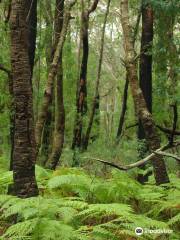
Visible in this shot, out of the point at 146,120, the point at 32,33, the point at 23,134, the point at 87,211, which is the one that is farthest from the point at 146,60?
the point at 87,211

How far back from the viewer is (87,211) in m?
5.39

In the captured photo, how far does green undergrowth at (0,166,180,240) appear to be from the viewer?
4.87 meters

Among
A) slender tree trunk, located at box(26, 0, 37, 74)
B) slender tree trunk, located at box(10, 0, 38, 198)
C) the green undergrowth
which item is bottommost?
the green undergrowth

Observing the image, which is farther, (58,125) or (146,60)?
(58,125)

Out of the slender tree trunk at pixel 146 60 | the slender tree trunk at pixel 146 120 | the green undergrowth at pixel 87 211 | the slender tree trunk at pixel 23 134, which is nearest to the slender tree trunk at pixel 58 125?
the slender tree trunk at pixel 146 60

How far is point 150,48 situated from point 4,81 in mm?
8656

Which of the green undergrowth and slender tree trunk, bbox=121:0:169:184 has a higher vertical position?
slender tree trunk, bbox=121:0:169:184

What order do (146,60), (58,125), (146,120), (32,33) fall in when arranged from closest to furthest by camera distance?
1. (146,120)
2. (32,33)
3. (146,60)
4. (58,125)

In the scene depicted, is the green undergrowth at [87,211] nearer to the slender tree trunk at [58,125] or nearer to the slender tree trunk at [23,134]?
the slender tree trunk at [23,134]

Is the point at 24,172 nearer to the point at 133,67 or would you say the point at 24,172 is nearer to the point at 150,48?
the point at 133,67

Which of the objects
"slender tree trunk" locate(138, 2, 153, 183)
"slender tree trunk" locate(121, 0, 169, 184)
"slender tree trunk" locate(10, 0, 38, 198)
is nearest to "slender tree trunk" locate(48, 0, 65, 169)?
"slender tree trunk" locate(138, 2, 153, 183)

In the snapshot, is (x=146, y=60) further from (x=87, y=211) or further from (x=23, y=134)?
(x=87, y=211)

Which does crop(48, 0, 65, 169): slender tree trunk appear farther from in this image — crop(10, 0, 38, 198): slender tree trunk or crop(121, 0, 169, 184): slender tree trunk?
crop(10, 0, 38, 198): slender tree trunk

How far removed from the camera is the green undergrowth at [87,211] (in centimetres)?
487
